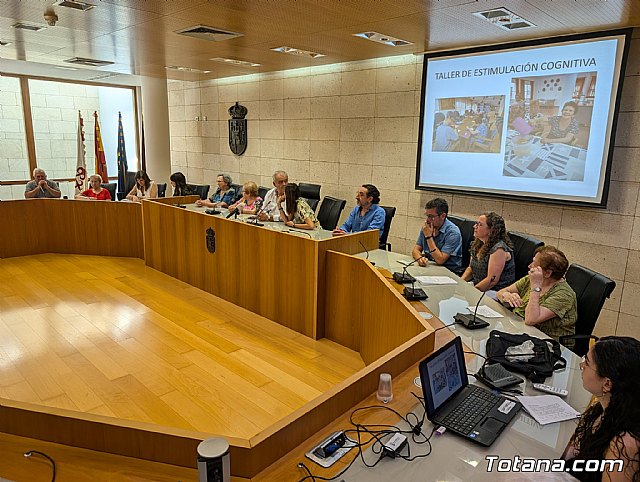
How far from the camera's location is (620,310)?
4121 millimetres

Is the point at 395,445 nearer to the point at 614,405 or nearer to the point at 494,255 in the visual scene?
the point at 614,405

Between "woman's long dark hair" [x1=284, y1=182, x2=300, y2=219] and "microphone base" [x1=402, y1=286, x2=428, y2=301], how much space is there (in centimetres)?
210

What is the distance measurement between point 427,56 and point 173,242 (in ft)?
11.9

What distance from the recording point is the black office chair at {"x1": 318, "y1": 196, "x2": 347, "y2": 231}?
17.5 ft

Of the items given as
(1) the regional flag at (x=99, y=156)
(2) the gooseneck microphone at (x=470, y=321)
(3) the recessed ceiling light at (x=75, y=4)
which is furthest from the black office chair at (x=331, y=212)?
(1) the regional flag at (x=99, y=156)

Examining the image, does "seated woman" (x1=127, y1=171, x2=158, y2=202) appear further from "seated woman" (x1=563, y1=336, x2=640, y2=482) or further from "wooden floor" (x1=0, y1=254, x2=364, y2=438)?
"seated woman" (x1=563, y1=336, x2=640, y2=482)

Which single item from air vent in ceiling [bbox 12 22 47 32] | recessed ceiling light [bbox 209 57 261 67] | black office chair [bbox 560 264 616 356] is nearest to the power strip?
black office chair [bbox 560 264 616 356]

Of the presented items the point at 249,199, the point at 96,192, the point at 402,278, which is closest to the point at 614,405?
the point at 402,278

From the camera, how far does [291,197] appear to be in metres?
4.80

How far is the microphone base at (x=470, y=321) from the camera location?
2471 mm

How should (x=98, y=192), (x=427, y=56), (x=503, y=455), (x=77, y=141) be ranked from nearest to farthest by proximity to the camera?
(x=503, y=455)
(x=427, y=56)
(x=98, y=192)
(x=77, y=141)

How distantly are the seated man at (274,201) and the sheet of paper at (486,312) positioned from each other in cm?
260

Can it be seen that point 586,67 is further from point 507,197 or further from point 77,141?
point 77,141

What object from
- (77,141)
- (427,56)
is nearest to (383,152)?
(427,56)
